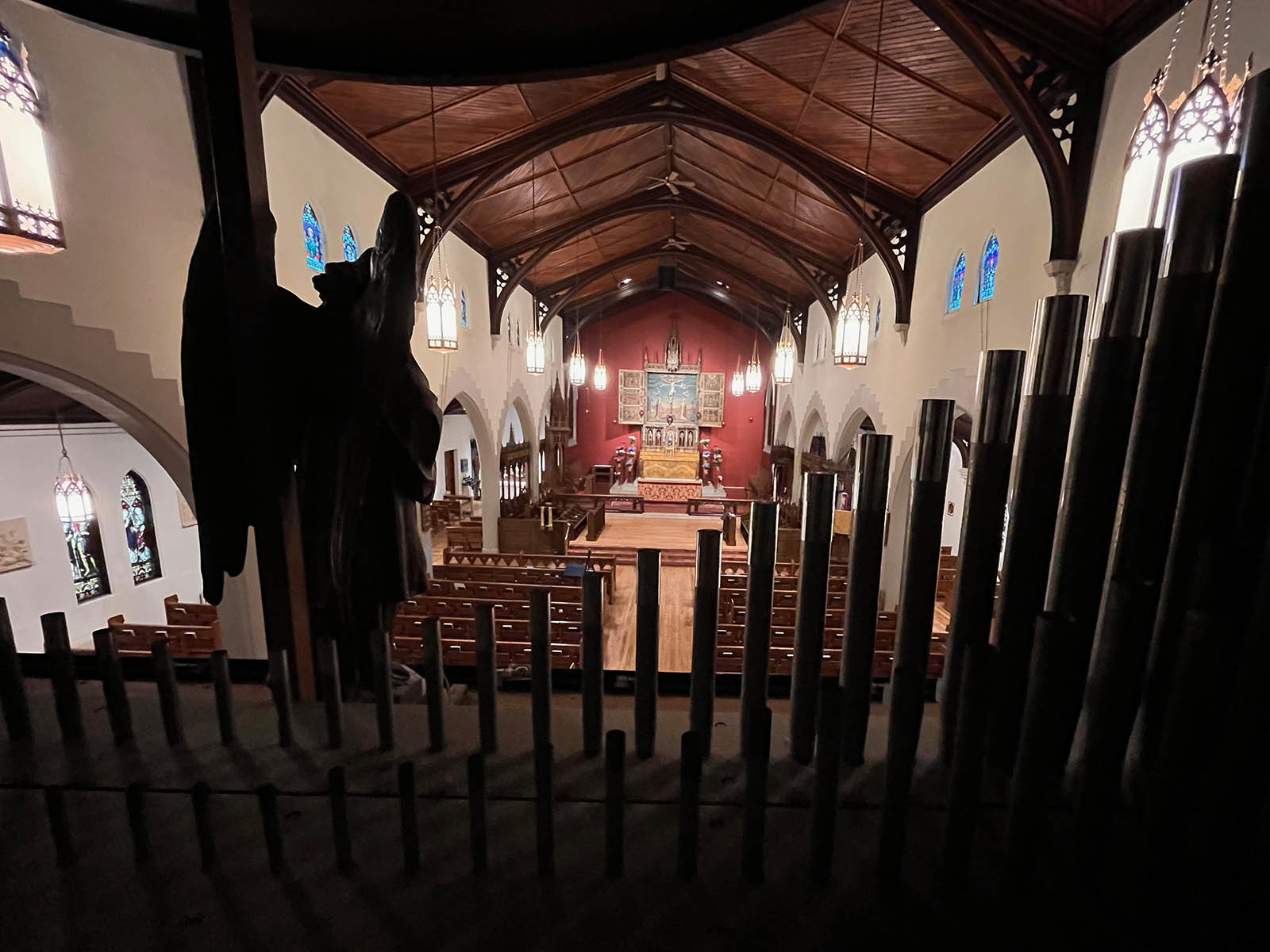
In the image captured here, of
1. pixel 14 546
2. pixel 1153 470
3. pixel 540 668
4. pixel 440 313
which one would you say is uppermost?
pixel 440 313

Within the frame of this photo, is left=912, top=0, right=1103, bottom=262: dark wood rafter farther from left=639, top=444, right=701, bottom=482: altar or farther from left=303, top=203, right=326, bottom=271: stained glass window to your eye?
left=639, top=444, right=701, bottom=482: altar

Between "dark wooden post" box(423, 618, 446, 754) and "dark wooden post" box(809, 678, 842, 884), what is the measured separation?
0.81 meters

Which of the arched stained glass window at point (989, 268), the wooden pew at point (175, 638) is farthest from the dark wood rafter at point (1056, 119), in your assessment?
the wooden pew at point (175, 638)

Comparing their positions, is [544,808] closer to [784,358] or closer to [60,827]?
[60,827]

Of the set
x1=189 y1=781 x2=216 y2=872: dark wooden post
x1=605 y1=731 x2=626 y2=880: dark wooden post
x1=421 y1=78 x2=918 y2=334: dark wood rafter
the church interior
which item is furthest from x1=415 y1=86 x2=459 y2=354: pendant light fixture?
x1=605 y1=731 x2=626 y2=880: dark wooden post

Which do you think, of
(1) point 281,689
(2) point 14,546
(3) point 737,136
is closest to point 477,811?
(1) point 281,689

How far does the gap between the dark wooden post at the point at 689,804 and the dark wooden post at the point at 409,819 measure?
0.47 meters

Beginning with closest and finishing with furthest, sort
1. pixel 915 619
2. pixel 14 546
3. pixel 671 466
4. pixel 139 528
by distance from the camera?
pixel 915 619, pixel 14 546, pixel 139 528, pixel 671 466

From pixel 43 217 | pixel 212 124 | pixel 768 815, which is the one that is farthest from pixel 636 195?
pixel 768 815

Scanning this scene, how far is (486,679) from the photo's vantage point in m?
1.24

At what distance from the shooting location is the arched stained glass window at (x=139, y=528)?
29.2 feet

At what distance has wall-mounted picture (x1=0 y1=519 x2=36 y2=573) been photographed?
7254mm

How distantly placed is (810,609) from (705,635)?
251mm

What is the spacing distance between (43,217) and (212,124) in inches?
125
